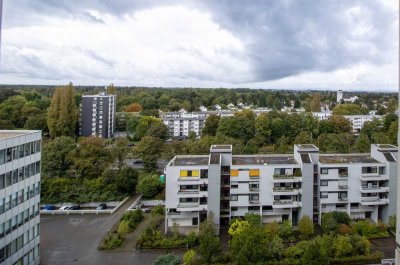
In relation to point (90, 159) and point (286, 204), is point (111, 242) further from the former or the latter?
point (90, 159)

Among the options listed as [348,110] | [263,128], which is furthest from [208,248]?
[348,110]

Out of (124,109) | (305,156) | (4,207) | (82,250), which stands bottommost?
(82,250)

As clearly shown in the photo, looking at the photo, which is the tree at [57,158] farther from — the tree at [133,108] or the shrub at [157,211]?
the tree at [133,108]

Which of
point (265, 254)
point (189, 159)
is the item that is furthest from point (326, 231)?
point (189, 159)

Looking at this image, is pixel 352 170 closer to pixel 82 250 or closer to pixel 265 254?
pixel 265 254

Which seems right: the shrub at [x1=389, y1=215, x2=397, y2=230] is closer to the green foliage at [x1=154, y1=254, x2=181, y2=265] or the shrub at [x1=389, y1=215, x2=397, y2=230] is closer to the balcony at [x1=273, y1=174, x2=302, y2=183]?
the balcony at [x1=273, y1=174, x2=302, y2=183]
